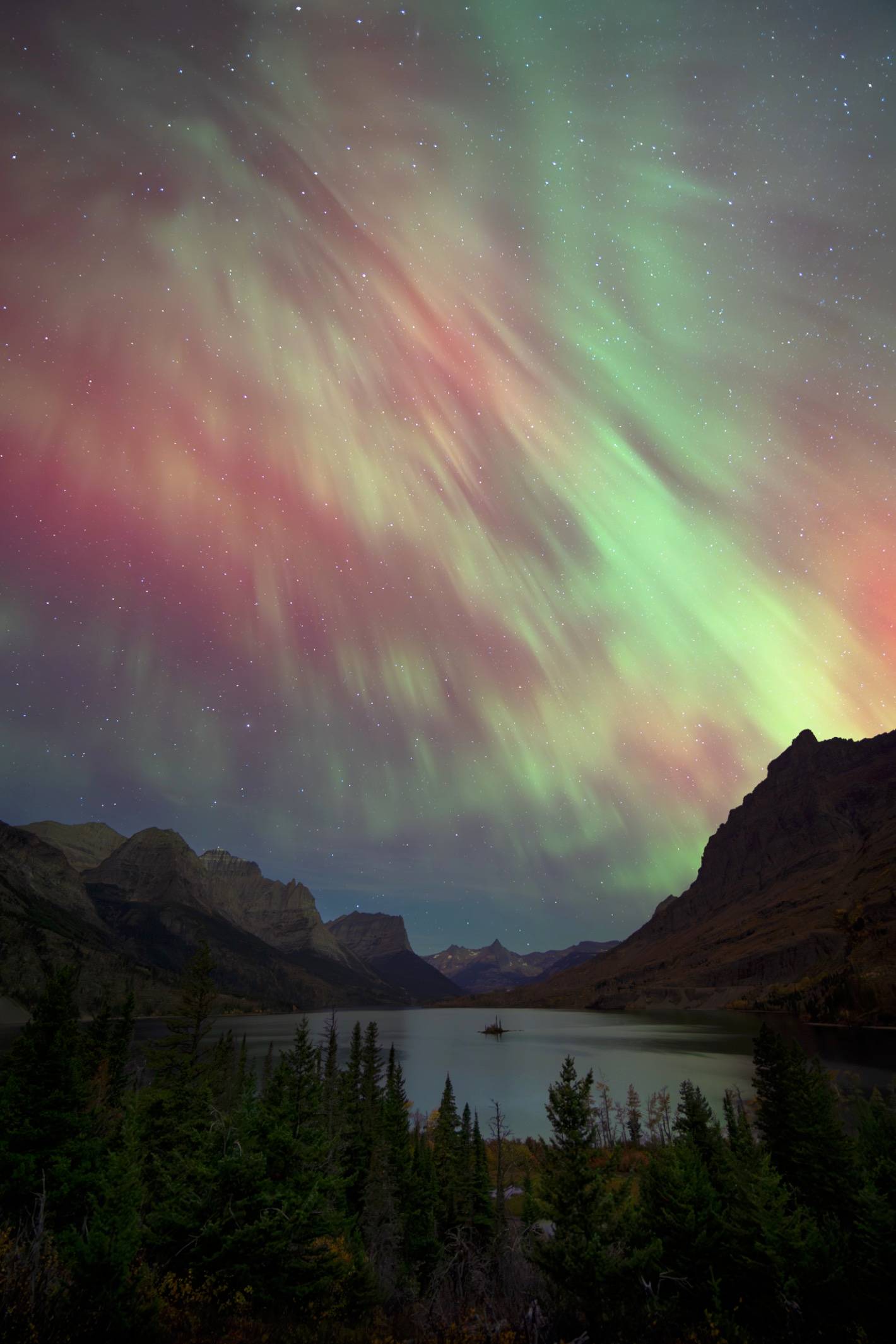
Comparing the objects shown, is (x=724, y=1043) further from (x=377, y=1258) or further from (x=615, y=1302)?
(x=615, y=1302)

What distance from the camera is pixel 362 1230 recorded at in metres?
46.0

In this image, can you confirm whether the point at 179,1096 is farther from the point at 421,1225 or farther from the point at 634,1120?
the point at 634,1120

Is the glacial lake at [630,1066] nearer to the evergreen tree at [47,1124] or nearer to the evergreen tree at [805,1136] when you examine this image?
the evergreen tree at [805,1136]

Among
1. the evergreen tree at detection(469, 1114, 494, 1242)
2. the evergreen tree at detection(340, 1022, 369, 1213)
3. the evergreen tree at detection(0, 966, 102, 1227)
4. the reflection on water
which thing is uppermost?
the evergreen tree at detection(0, 966, 102, 1227)

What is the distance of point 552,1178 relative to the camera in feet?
92.8

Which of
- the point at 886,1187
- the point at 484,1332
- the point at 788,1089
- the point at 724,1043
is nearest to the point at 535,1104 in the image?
the point at 724,1043

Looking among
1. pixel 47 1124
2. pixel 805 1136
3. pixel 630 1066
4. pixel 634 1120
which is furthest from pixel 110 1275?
pixel 630 1066

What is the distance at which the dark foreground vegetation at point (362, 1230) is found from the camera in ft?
56.9

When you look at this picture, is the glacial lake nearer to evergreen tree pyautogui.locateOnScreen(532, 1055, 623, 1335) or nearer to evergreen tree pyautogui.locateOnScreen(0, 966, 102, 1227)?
evergreen tree pyautogui.locateOnScreen(532, 1055, 623, 1335)

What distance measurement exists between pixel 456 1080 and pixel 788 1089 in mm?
122484

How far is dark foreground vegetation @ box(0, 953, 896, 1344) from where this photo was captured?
56.9 ft

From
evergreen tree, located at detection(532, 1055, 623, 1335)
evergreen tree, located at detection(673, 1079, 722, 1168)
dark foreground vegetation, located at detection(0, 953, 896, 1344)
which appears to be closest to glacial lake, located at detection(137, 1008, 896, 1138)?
evergreen tree, located at detection(673, 1079, 722, 1168)

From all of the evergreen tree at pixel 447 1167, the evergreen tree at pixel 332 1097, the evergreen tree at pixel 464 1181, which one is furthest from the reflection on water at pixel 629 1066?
the evergreen tree at pixel 464 1181

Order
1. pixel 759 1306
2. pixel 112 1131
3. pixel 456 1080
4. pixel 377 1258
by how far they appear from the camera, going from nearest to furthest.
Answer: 1. pixel 759 1306
2. pixel 112 1131
3. pixel 377 1258
4. pixel 456 1080
